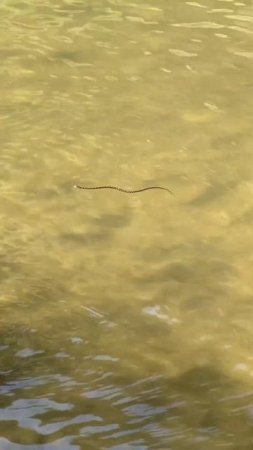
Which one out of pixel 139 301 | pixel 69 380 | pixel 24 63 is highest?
pixel 24 63

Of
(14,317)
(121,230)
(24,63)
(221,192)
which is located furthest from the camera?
(24,63)

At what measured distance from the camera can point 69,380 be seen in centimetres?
311

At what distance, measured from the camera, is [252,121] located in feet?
17.2

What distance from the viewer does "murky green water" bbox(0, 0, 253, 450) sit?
2.98 meters

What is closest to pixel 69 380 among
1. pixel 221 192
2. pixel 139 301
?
pixel 139 301

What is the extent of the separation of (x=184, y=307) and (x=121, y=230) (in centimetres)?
72

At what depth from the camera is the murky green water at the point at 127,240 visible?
2.98 meters

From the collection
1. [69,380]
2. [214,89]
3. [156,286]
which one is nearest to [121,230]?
[156,286]

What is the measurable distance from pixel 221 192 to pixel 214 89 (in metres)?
1.53

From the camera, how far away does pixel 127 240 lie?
4.04 m

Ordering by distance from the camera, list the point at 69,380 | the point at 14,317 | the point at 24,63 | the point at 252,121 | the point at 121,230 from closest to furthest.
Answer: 1. the point at 69,380
2. the point at 14,317
3. the point at 121,230
4. the point at 252,121
5. the point at 24,63

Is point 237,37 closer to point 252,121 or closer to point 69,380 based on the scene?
point 252,121

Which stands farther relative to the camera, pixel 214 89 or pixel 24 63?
pixel 24 63

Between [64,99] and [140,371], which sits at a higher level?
[64,99]
